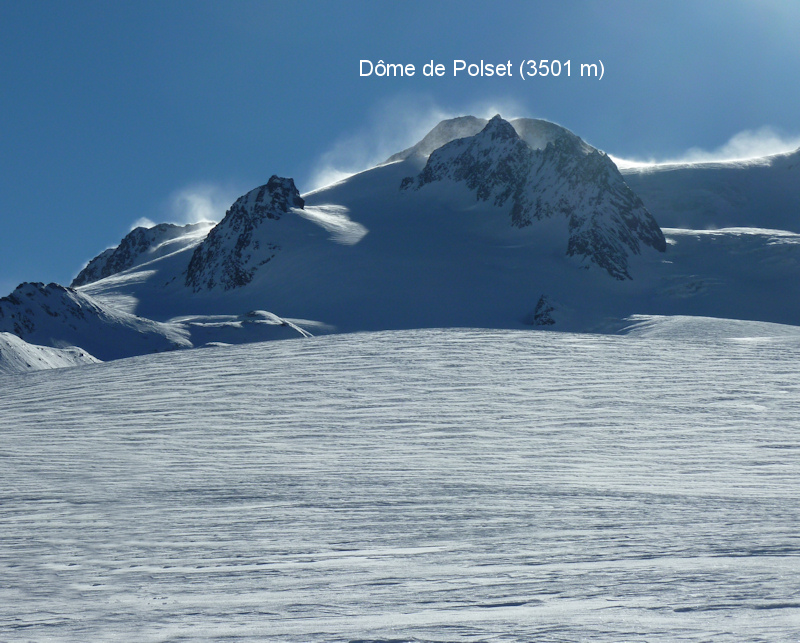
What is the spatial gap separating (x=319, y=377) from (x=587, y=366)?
17.7ft

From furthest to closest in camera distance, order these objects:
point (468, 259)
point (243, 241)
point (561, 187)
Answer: point (561, 187)
point (243, 241)
point (468, 259)

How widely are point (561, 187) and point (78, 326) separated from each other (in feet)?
229

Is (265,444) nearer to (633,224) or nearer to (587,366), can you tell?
(587,366)

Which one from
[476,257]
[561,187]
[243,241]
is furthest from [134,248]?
[476,257]

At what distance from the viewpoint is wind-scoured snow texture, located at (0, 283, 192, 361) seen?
56156 millimetres

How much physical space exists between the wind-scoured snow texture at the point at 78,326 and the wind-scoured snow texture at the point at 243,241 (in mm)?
34738

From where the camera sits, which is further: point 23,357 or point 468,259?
point 468,259

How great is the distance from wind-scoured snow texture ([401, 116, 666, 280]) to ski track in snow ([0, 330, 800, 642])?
77455 millimetres

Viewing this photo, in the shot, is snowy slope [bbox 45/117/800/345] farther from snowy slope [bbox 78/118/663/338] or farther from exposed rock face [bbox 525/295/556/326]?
snowy slope [bbox 78/118/663/338]

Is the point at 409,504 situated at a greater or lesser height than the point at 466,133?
lesser

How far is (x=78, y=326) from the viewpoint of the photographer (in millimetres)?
58031

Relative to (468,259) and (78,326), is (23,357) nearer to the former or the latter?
(78,326)

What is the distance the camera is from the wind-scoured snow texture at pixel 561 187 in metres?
96.6

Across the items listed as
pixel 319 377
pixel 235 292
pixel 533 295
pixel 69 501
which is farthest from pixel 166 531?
pixel 235 292
